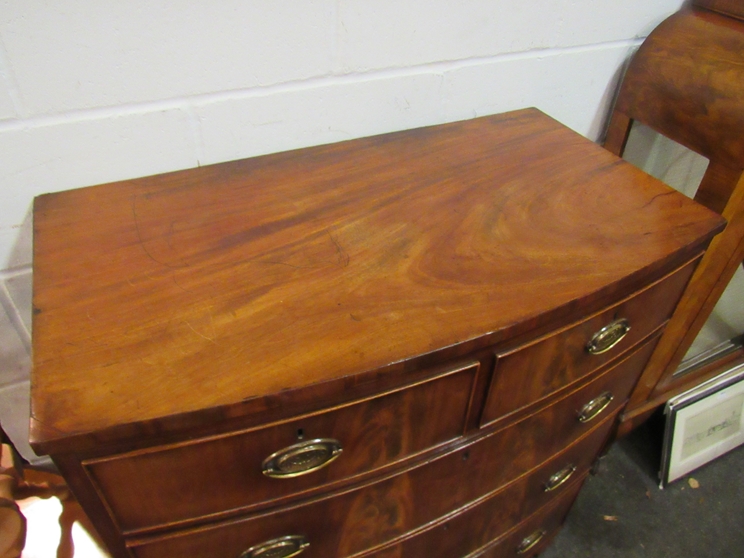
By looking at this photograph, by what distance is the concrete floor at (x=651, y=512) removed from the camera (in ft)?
4.22

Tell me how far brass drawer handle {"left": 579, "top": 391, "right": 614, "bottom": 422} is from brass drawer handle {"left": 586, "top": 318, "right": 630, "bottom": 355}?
146 mm

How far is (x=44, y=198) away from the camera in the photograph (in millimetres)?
727

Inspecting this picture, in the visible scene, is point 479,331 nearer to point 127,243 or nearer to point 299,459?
point 299,459

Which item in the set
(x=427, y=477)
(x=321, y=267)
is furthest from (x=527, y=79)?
(x=427, y=477)

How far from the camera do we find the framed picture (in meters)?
1.40

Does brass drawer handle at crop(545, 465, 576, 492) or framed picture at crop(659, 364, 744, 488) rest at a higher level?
brass drawer handle at crop(545, 465, 576, 492)

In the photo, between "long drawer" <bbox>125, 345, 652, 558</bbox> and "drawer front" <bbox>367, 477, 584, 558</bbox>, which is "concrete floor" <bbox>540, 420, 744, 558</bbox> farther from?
"long drawer" <bbox>125, 345, 652, 558</bbox>

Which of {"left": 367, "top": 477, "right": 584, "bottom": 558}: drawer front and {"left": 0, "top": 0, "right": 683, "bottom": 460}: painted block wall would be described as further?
{"left": 367, "top": 477, "right": 584, "bottom": 558}: drawer front

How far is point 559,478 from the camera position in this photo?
3.17 feet

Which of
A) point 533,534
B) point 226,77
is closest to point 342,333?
point 226,77

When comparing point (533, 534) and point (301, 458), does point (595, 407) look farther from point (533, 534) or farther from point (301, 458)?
point (301, 458)

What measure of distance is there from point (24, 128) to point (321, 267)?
0.44 metres

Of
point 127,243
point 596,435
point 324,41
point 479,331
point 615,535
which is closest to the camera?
point 479,331

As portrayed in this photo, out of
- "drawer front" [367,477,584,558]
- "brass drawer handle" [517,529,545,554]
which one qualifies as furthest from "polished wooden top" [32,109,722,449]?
"brass drawer handle" [517,529,545,554]
